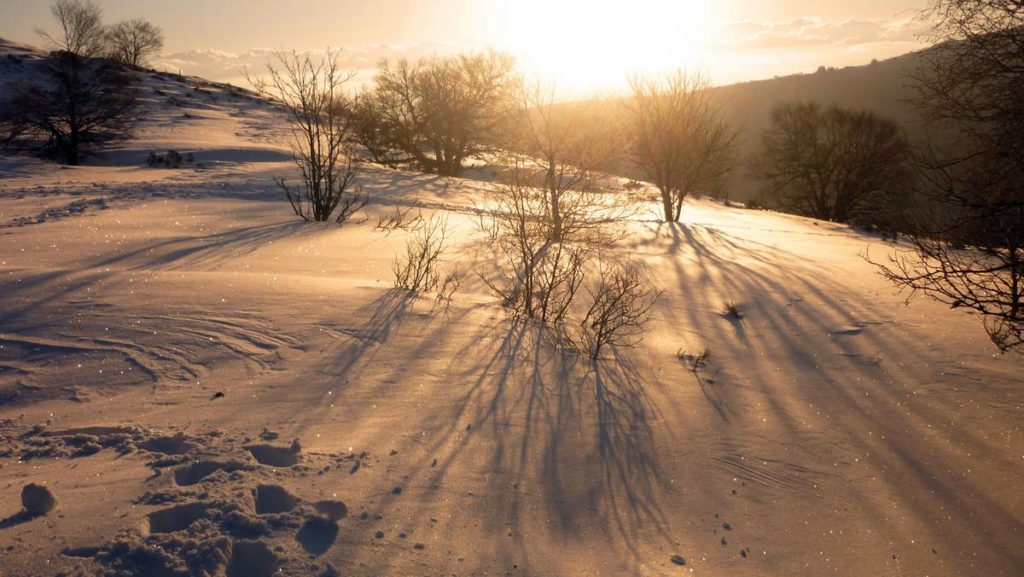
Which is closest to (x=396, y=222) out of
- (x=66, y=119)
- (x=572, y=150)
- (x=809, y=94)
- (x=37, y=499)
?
(x=572, y=150)

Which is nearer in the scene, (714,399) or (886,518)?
(886,518)

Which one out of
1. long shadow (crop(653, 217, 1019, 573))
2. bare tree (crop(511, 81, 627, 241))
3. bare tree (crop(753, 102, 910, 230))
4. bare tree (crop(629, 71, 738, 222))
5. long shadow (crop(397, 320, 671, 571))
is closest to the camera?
long shadow (crop(397, 320, 671, 571))

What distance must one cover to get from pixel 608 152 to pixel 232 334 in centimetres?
1203

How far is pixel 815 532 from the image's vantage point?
9.00 feet

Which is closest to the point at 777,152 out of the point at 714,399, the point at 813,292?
the point at 813,292

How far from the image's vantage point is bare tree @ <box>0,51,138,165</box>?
700 inches

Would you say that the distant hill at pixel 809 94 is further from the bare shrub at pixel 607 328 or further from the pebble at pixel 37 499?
the pebble at pixel 37 499

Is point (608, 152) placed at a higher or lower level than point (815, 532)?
higher

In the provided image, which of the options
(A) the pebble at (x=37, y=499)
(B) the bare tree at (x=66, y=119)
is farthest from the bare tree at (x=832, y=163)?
(A) the pebble at (x=37, y=499)

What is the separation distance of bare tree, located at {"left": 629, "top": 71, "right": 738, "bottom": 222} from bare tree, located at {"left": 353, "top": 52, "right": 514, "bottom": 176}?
911 centimetres

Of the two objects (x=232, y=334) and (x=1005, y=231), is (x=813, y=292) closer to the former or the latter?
(x=1005, y=231)

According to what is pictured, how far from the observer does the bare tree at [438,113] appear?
24750 millimetres

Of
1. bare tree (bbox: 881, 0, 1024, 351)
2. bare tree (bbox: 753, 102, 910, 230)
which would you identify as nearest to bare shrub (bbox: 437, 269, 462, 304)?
bare tree (bbox: 881, 0, 1024, 351)

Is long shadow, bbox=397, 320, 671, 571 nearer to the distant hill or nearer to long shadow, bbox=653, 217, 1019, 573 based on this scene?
long shadow, bbox=653, 217, 1019, 573
